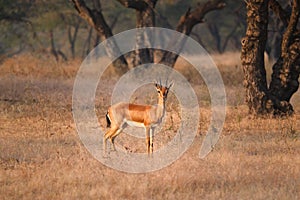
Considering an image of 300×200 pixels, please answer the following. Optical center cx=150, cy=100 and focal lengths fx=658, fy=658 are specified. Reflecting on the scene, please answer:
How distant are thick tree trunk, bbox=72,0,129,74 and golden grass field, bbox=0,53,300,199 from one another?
4.83 metres

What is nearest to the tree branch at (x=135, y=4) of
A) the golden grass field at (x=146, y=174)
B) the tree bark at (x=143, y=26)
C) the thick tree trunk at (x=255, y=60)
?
the tree bark at (x=143, y=26)

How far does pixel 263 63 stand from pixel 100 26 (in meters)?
7.90

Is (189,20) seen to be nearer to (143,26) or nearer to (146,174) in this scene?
(143,26)

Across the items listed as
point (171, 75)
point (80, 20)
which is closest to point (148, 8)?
point (171, 75)

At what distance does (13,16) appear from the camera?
22.8 meters

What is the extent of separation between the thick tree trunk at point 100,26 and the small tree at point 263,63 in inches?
287

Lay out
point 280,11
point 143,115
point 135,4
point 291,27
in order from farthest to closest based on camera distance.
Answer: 1. point 135,4
2. point 280,11
3. point 291,27
4. point 143,115

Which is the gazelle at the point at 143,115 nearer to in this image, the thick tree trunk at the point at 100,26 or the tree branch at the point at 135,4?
the tree branch at the point at 135,4

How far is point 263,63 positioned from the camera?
41.9 ft

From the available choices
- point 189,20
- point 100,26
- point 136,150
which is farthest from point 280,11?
point 100,26

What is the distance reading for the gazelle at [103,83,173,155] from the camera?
8.86 meters

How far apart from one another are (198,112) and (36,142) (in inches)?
157

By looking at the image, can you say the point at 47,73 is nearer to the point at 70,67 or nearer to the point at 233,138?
the point at 70,67

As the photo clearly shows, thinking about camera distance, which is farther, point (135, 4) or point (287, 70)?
point (135, 4)
